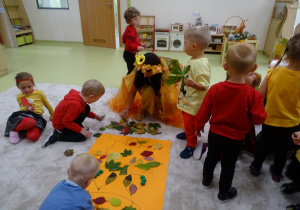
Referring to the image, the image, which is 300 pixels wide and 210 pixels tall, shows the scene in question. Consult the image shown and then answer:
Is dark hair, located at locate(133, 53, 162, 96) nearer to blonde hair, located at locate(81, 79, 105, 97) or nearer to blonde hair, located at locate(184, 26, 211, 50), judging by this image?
blonde hair, located at locate(81, 79, 105, 97)

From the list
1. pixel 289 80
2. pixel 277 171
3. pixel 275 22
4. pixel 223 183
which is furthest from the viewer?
pixel 275 22

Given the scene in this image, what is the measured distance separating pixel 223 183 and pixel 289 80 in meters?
0.72

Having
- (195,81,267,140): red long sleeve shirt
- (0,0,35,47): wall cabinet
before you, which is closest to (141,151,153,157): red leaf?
(195,81,267,140): red long sleeve shirt

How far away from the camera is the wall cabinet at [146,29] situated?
5086 mm

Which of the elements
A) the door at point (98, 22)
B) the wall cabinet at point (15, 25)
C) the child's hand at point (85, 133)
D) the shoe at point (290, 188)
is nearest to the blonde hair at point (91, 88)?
the child's hand at point (85, 133)

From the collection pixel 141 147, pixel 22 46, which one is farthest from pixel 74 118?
pixel 22 46

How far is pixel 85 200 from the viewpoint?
3.12ft

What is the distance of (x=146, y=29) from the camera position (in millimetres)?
5055

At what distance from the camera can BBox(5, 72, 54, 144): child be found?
1836 millimetres

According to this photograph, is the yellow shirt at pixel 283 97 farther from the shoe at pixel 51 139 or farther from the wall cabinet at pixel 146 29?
the wall cabinet at pixel 146 29

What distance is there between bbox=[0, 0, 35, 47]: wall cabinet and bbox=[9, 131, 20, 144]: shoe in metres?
4.30

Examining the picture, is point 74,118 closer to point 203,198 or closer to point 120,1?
point 203,198

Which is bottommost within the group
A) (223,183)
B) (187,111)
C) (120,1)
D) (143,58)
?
(223,183)

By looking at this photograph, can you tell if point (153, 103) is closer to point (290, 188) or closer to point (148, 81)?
point (148, 81)
